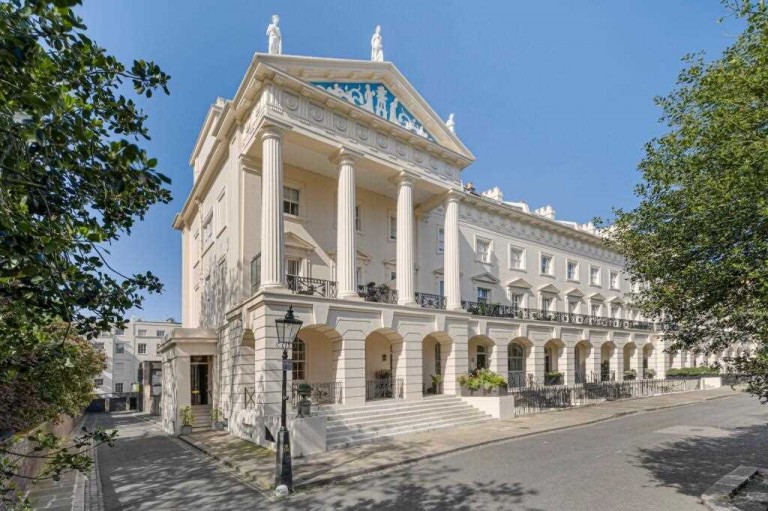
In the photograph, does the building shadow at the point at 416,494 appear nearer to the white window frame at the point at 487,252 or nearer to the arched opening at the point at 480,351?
the arched opening at the point at 480,351

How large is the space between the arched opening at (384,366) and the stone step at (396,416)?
146 cm

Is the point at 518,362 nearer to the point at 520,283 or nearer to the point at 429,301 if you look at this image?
the point at 520,283

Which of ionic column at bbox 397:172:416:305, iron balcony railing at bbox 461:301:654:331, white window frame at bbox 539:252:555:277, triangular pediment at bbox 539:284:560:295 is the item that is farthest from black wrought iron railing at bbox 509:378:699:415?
white window frame at bbox 539:252:555:277

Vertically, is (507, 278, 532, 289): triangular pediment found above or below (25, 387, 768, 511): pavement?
above

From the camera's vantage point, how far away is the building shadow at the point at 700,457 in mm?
10062

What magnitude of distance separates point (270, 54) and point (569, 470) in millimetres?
Result: 16148

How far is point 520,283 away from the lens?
31594 millimetres

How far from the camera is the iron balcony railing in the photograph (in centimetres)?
2581

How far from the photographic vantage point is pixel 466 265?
28453mm

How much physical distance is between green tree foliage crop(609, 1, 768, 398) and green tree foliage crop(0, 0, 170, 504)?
7169 mm

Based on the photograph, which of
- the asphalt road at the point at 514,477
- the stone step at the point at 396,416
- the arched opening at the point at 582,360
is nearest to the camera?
the asphalt road at the point at 514,477

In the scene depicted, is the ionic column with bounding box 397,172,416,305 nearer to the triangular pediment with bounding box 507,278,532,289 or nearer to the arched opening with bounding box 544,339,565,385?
the triangular pediment with bounding box 507,278,532,289

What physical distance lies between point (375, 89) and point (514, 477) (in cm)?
1624

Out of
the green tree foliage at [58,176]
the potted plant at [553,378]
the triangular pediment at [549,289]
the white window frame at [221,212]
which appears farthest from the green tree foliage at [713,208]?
the triangular pediment at [549,289]
